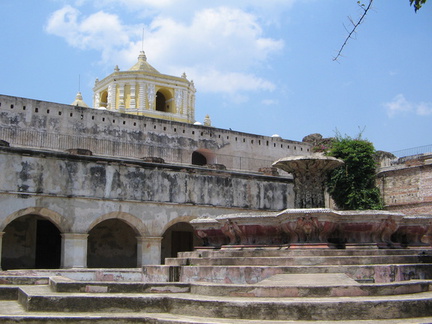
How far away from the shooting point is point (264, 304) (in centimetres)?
512

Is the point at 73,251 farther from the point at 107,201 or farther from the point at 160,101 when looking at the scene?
the point at 160,101

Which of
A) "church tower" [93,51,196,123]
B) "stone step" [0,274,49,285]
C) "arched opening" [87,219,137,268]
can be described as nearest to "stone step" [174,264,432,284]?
"stone step" [0,274,49,285]

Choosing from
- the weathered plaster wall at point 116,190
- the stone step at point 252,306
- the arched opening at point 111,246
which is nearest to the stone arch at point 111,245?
the arched opening at point 111,246

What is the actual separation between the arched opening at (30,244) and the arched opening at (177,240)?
366cm

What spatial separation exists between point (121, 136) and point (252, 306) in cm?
1674

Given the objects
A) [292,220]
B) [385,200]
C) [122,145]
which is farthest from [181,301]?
[385,200]

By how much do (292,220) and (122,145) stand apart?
13.2 m

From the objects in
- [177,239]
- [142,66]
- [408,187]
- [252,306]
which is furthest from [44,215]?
[142,66]

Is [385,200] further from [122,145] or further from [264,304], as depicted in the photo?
[264,304]

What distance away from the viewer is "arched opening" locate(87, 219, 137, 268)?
18.1m

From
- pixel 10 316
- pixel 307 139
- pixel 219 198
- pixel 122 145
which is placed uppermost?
pixel 307 139

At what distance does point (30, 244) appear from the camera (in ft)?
55.9

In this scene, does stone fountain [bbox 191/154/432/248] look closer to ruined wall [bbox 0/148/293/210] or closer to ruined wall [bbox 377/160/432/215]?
ruined wall [bbox 0/148/293/210]

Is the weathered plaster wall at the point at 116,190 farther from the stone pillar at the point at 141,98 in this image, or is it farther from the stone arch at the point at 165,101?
the stone arch at the point at 165,101
